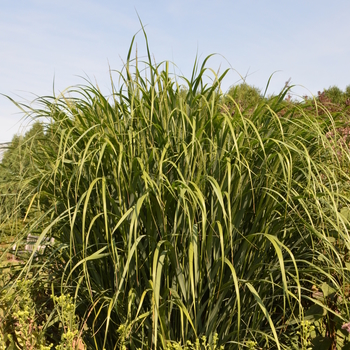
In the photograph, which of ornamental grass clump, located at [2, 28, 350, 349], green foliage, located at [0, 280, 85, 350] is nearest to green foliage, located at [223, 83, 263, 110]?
ornamental grass clump, located at [2, 28, 350, 349]

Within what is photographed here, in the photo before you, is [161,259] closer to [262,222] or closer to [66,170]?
[262,222]

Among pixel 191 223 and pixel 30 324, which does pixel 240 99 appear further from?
pixel 30 324

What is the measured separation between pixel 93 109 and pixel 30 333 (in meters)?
1.27

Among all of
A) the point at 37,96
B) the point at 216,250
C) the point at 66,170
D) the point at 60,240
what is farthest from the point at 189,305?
the point at 37,96

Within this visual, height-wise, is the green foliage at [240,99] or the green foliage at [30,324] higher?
the green foliage at [240,99]

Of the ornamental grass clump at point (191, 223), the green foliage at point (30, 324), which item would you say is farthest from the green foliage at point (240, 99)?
the green foliage at point (30, 324)

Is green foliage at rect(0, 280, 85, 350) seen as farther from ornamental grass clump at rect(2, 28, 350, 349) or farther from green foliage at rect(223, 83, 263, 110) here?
green foliage at rect(223, 83, 263, 110)

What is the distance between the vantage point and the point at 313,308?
7.10 feet

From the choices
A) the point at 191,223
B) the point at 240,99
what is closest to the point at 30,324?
the point at 191,223

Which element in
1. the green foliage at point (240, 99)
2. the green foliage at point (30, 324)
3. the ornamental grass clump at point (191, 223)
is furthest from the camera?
the green foliage at point (240, 99)

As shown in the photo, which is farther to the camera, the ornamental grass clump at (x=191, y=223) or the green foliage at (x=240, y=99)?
the green foliage at (x=240, y=99)


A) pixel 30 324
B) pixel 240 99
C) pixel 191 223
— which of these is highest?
pixel 240 99

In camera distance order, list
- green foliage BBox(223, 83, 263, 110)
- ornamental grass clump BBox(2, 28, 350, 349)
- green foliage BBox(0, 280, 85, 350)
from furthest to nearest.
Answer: green foliage BBox(223, 83, 263, 110), ornamental grass clump BBox(2, 28, 350, 349), green foliage BBox(0, 280, 85, 350)

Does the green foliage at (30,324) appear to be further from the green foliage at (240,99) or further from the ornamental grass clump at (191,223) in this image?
the green foliage at (240,99)
